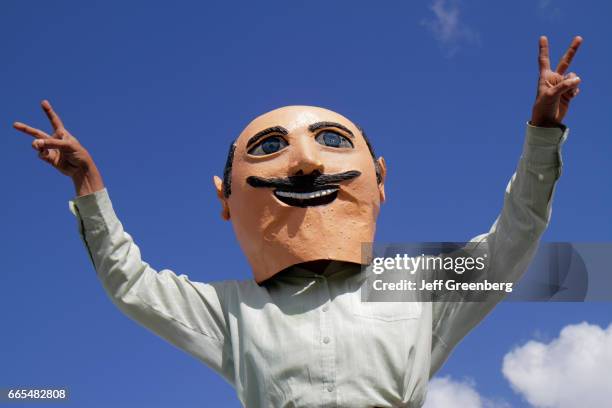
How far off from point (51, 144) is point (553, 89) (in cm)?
236

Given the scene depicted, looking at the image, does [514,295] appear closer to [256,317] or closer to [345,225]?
[345,225]

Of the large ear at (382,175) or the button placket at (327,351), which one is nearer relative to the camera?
the button placket at (327,351)

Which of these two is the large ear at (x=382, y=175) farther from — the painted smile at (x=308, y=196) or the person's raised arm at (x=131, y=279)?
the person's raised arm at (x=131, y=279)

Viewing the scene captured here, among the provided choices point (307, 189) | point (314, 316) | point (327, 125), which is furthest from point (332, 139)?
point (314, 316)

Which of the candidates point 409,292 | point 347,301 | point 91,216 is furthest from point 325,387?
point 91,216

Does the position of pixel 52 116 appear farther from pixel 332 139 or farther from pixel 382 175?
pixel 382 175

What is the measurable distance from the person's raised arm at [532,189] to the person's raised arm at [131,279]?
126 centimetres

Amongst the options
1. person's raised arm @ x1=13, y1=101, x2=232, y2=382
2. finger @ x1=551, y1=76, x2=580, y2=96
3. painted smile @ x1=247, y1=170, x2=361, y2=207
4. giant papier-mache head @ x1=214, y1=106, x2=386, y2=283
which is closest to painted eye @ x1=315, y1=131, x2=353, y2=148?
giant papier-mache head @ x1=214, y1=106, x2=386, y2=283

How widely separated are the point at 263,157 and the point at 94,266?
1.03 meters

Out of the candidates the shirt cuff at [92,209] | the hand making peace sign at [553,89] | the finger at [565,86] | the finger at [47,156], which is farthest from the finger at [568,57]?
the finger at [47,156]

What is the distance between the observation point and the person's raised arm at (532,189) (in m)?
3.64

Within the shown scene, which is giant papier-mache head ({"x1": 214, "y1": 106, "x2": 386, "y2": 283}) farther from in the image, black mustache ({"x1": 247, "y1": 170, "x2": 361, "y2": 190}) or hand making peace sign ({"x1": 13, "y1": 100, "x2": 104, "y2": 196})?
hand making peace sign ({"x1": 13, "y1": 100, "x2": 104, "y2": 196})

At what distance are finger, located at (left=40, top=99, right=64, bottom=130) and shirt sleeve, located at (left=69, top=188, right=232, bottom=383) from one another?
0.38 meters

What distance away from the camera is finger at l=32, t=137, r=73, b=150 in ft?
12.6
